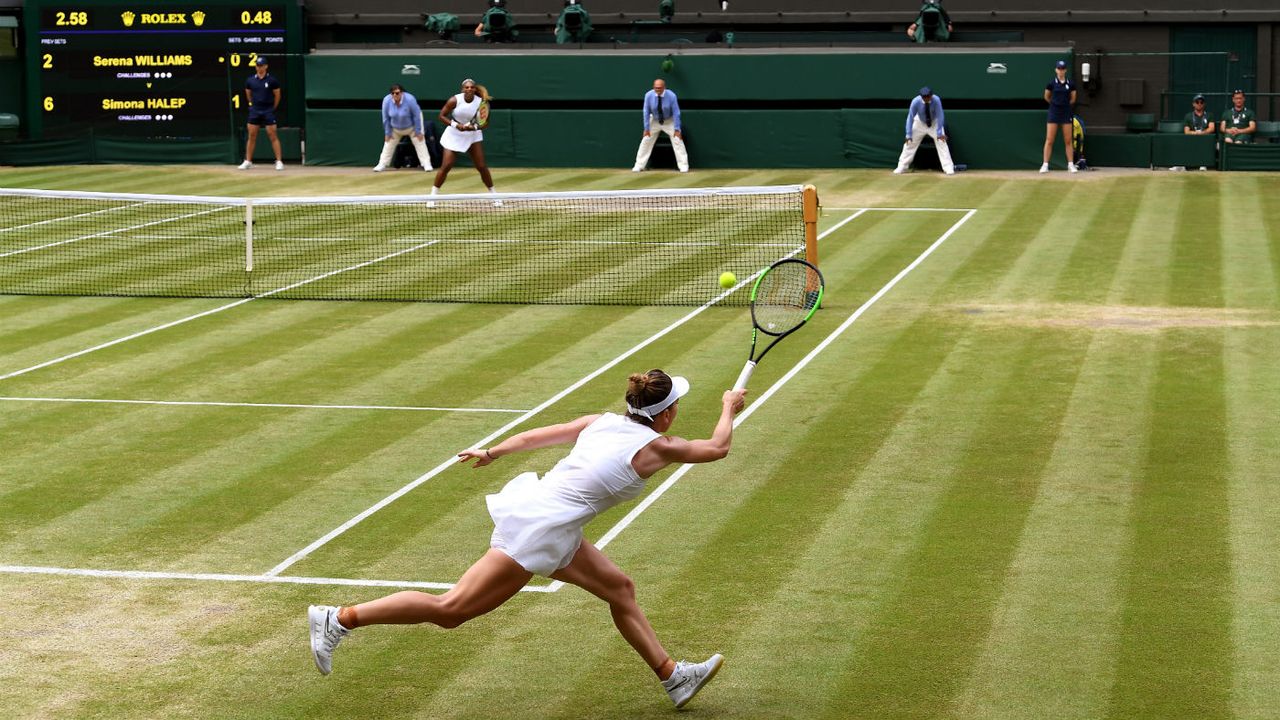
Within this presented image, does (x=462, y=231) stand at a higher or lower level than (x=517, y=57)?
lower

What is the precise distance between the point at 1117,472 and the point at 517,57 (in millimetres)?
26540

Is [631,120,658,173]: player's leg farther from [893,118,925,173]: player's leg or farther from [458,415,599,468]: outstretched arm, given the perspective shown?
[458,415,599,468]: outstretched arm

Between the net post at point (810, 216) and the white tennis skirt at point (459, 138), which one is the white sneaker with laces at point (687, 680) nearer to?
the net post at point (810, 216)

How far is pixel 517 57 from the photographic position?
123ft

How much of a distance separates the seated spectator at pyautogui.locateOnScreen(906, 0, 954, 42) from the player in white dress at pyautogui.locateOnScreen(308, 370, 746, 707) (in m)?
29.7

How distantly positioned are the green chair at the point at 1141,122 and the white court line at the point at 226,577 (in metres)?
29.1

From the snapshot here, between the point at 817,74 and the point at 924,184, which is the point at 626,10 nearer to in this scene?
the point at 817,74

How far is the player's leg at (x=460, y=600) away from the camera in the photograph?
808 cm

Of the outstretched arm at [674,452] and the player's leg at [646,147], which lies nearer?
the outstretched arm at [674,452]

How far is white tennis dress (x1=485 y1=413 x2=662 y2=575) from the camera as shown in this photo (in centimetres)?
802

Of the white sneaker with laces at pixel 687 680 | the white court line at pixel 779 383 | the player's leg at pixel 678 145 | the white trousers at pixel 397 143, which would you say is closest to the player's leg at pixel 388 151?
the white trousers at pixel 397 143

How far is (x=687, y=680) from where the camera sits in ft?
27.3

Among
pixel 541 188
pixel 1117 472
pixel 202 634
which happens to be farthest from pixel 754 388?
pixel 541 188

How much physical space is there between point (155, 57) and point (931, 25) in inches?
648
